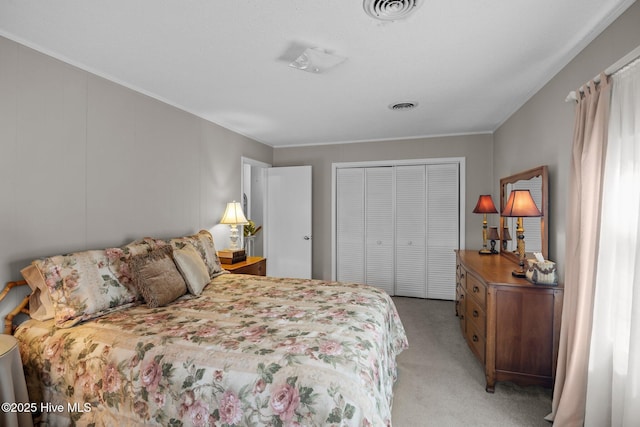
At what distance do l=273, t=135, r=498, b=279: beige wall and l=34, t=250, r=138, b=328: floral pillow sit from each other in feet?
10.9

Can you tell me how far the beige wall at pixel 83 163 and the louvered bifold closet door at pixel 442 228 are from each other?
3.29 meters

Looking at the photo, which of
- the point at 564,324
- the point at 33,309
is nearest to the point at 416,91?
the point at 564,324

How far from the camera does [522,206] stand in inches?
100

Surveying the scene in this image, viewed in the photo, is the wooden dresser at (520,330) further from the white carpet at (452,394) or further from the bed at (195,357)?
the bed at (195,357)

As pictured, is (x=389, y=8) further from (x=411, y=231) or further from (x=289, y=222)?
(x=289, y=222)

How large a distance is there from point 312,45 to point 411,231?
335cm

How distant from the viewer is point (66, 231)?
7.18 feet

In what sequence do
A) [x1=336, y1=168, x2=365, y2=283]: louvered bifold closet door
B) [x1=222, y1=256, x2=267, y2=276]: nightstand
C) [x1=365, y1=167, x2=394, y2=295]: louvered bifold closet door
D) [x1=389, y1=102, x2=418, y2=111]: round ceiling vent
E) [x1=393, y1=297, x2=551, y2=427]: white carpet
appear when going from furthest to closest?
[x1=336, y1=168, x2=365, y2=283]: louvered bifold closet door
[x1=365, y1=167, x2=394, y2=295]: louvered bifold closet door
[x1=222, y1=256, x2=267, y2=276]: nightstand
[x1=389, y1=102, x2=418, y2=111]: round ceiling vent
[x1=393, y1=297, x2=551, y2=427]: white carpet

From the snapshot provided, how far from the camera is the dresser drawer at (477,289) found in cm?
248

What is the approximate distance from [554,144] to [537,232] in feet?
2.50

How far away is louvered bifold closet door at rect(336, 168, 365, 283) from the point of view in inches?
196

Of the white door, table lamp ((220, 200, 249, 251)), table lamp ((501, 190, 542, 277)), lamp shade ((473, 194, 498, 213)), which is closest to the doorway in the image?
the white door

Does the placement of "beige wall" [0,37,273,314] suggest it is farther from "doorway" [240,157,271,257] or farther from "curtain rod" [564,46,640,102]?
"curtain rod" [564,46,640,102]

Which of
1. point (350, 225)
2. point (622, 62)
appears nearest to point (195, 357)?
point (622, 62)
